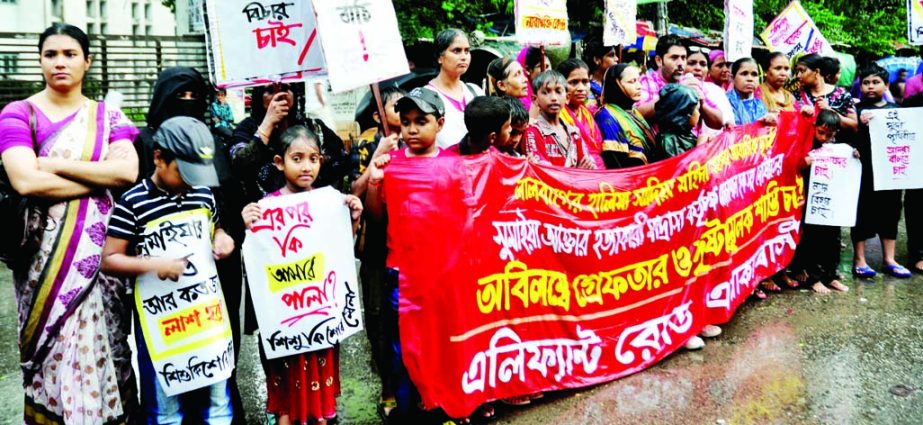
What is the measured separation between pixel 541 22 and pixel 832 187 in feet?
8.79

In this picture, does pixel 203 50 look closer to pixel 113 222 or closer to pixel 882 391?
pixel 113 222

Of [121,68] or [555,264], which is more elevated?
[121,68]

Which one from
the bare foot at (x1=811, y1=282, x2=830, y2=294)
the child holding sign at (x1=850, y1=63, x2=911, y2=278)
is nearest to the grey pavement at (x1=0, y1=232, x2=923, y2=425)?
the bare foot at (x1=811, y1=282, x2=830, y2=294)

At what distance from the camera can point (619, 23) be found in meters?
7.36

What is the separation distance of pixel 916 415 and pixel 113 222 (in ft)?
12.9

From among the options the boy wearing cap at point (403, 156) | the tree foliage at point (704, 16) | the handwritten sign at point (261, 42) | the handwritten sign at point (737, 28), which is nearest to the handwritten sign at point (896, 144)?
the handwritten sign at point (737, 28)

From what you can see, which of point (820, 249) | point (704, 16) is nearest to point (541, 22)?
point (820, 249)

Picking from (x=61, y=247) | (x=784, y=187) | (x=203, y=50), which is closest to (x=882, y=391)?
(x=784, y=187)

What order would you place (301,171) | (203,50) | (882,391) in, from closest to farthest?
(301,171) → (882,391) → (203,50)

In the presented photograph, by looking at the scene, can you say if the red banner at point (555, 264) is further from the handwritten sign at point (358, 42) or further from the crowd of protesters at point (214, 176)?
the handwritten sign at point (358, 42)

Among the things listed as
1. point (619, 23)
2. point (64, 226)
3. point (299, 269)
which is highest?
point (619, 23)

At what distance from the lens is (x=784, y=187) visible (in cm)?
616

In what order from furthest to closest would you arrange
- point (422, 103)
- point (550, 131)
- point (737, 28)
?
1. point (737, 28)
2. point (550, 131)
3. point (422, 103)

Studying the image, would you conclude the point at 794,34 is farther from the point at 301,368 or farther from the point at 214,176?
the point at 214,176
